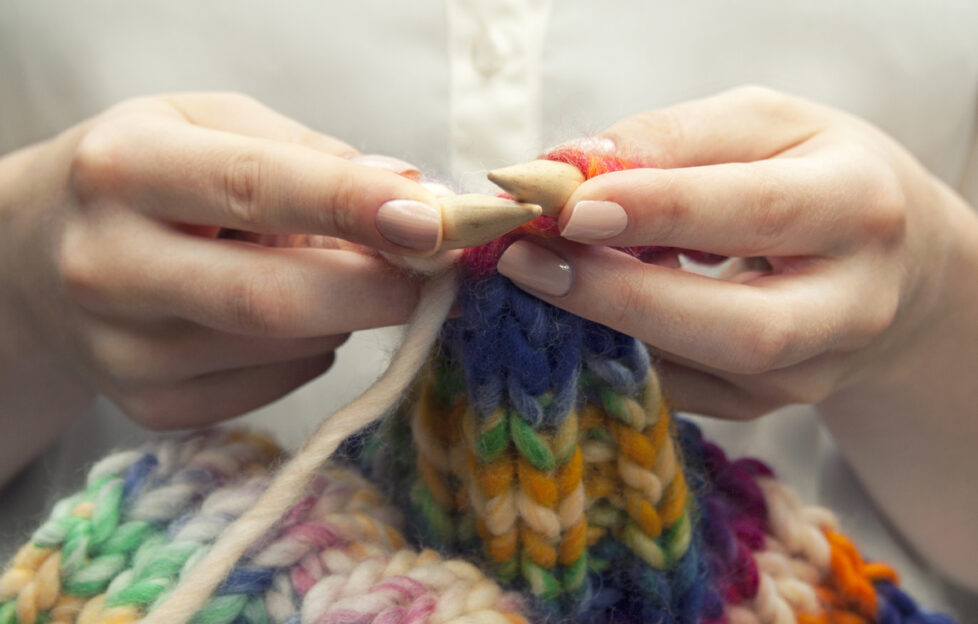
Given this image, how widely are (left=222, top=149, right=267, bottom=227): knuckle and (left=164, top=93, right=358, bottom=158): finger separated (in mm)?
118

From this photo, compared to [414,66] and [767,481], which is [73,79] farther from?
[767,481]

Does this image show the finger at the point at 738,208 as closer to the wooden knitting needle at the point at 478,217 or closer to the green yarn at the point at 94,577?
the wooden knitting needle at the point at 478,217

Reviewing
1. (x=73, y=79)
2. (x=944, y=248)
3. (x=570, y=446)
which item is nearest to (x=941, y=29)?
(x=944, y=248)

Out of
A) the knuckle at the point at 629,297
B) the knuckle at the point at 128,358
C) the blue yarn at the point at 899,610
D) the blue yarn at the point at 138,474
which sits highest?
the knuckle at the point at 629,297

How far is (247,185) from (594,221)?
22cm

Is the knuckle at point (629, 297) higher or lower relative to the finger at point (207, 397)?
higher

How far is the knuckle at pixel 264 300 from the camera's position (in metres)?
0.46

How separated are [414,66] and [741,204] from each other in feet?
1.56

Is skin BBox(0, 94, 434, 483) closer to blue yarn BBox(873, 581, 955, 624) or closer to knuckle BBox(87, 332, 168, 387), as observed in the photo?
knuckle BBox(87, 332, 168, 387)

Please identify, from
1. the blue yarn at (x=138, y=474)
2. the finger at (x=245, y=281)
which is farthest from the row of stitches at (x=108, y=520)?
the finger at (x=245, y=281)

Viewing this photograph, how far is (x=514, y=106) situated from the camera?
793 millimetres

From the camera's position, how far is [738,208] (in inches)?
17.7

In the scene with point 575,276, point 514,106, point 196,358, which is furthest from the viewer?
point 514,106

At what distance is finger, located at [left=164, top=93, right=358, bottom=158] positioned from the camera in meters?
0.57
